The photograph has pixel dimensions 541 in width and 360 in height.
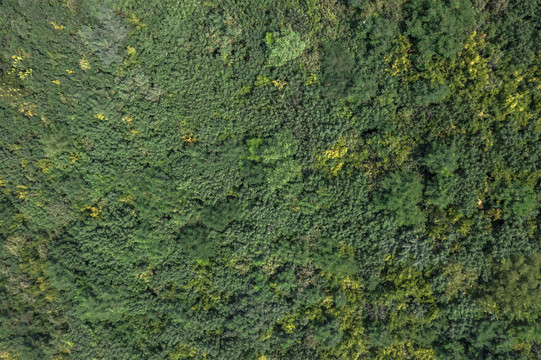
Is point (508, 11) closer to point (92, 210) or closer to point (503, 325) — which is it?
point (503, 325)

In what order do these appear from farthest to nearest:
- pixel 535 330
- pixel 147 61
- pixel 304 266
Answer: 1. pixel 304 266
2. pixel 147 61
3. pixel 535 330

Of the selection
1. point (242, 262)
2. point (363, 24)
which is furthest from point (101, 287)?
point (363, 24)

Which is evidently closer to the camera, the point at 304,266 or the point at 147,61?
the point at 147,61

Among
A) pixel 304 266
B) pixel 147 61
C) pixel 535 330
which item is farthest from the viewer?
pixel 304 266

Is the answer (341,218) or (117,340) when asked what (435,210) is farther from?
(117,340)

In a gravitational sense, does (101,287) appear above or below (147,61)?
below

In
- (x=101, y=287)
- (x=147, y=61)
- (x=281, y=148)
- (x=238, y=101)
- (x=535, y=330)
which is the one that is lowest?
(x=535, y=330)
